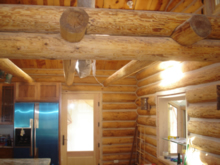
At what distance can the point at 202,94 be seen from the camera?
121 inches

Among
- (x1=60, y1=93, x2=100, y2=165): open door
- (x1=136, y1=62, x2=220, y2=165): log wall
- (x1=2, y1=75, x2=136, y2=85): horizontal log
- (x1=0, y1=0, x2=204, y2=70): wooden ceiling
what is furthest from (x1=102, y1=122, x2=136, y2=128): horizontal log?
(x1=0, y1=0, x2=204, y2=70): wooden ceiling

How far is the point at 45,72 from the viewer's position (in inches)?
242

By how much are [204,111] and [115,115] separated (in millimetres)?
3528

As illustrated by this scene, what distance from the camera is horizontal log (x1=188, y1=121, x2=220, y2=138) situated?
9.10 feet

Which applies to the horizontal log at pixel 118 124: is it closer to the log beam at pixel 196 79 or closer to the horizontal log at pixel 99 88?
the horizontal log at pixel 99 88

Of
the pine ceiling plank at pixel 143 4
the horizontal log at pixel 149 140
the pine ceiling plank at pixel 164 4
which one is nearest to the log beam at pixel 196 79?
the horizontal log at pixel 149 140

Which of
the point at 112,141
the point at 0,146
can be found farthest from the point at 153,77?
the point at 0,146

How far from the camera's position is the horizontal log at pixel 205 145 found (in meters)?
2.76

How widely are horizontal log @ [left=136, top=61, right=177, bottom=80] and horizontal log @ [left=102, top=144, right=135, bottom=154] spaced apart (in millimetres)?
1994

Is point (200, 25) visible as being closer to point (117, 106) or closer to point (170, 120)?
point (170, 120)

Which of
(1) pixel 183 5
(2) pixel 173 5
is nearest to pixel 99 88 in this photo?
(2) pixel 173 5

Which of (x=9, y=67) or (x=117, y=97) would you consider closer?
(x=9, y=67)

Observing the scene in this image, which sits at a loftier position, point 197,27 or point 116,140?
point 197,27

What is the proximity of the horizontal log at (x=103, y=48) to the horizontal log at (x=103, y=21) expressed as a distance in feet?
0.23
